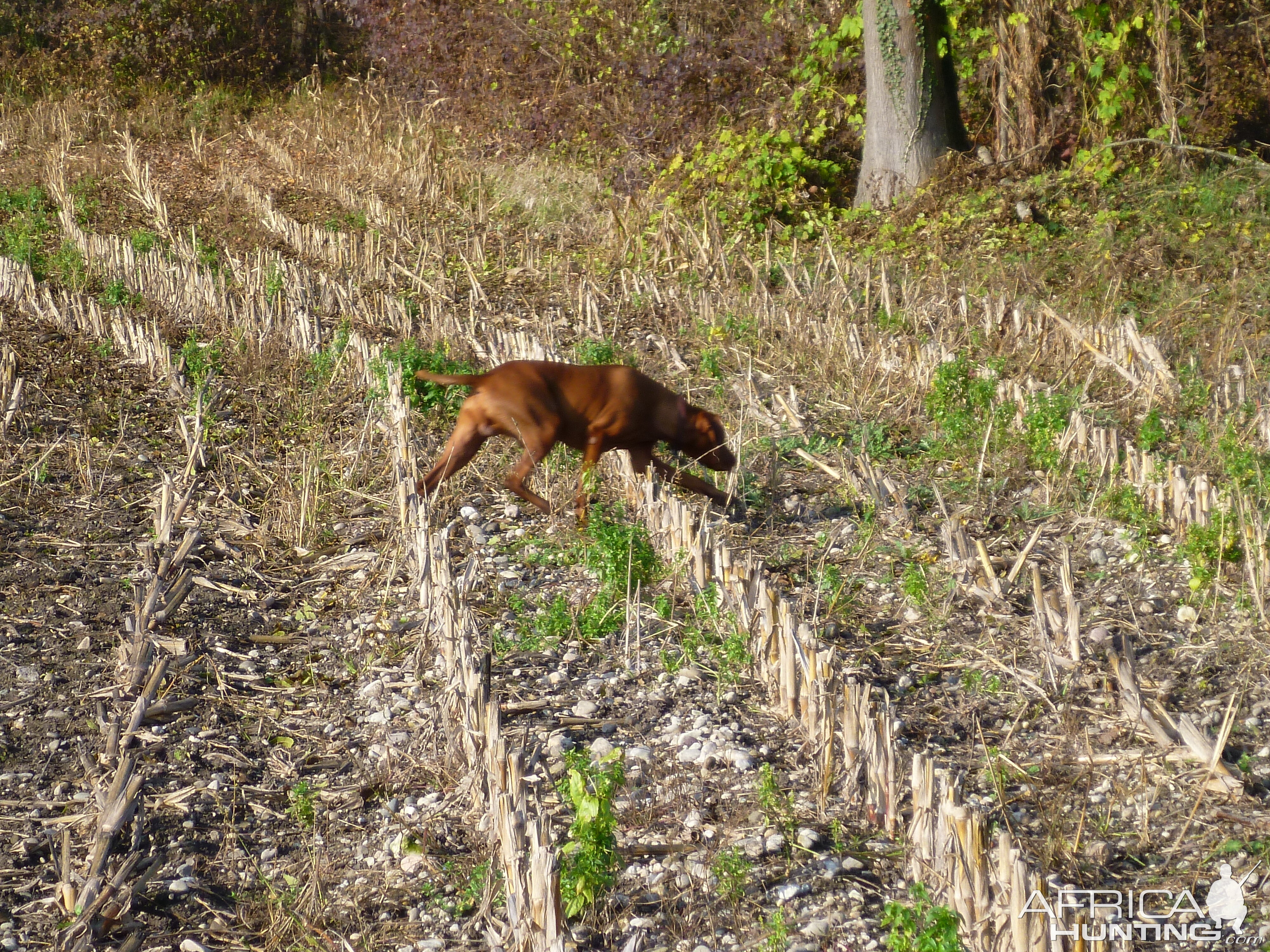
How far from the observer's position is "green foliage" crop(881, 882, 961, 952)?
103 inches

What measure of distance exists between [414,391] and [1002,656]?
Answer: 3821 millimetres

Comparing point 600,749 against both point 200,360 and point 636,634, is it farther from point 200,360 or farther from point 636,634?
point 200,360

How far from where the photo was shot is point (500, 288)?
9.62m

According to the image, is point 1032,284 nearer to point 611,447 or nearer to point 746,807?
point 611,447

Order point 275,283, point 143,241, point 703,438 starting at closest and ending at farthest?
point 703,438 → point 275,283 → point 143,241

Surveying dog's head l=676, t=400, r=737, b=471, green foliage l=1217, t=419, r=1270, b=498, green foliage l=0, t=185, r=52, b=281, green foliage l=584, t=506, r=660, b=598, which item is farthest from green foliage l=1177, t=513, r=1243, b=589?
green foliage l=0, t=185, r=52, b=281

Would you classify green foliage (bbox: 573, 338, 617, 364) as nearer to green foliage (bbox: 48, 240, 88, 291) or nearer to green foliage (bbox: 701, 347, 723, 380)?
green foliage (bbox: 701, 347, 723, 380)

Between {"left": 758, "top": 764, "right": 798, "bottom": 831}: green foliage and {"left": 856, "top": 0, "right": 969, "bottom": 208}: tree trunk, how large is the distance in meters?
8.76

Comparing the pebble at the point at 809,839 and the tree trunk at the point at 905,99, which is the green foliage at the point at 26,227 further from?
the pebble at the point at 809,839

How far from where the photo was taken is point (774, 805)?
11.4 feet

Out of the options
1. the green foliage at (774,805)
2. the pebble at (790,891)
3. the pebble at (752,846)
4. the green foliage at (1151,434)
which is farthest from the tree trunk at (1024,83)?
the pebble at (790,891)

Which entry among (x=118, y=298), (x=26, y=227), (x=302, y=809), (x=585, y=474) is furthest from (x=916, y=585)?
(x=26, y=227)

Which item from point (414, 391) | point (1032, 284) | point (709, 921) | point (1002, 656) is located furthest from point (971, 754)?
point (1032, 284)

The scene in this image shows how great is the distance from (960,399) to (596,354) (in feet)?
7.22
